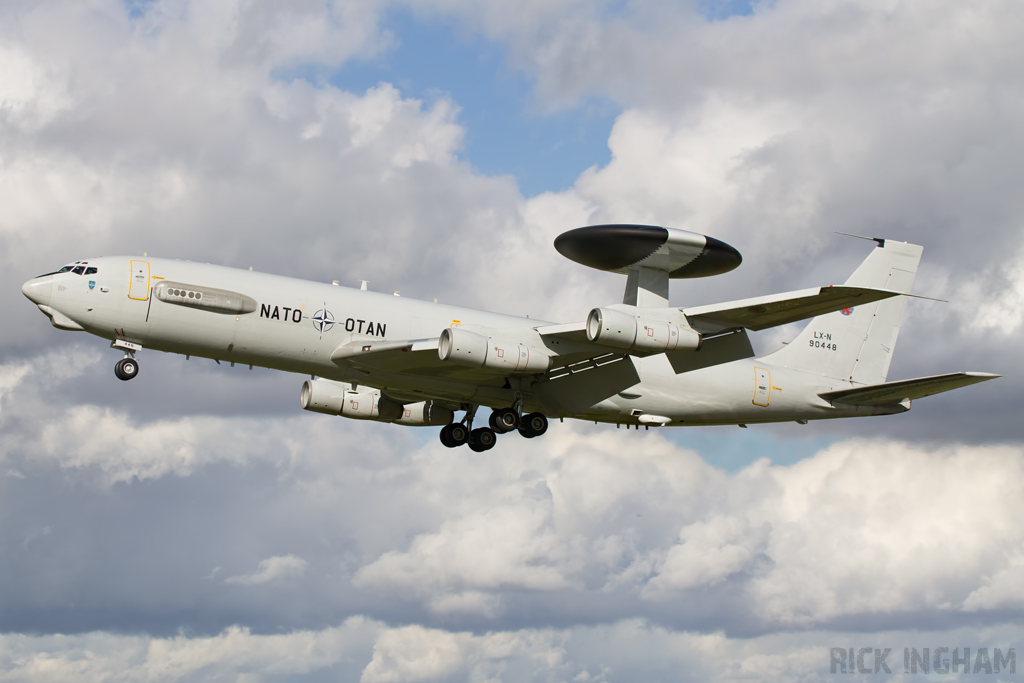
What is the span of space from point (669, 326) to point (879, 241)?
13.8m

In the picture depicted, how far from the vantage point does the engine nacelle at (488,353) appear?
31547 millimetres

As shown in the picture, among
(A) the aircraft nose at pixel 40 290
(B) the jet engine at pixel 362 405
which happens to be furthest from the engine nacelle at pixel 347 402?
(A) the aircraft nose at pixel 40 290

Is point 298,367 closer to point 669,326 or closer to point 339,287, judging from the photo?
point 339,287

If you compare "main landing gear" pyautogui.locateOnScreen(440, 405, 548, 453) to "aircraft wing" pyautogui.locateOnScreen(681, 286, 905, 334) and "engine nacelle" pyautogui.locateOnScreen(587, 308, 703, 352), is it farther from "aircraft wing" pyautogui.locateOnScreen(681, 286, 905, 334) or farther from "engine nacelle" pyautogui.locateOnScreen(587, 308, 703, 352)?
"aircraft wing" pyautogui.locateOnScreen(681, 286, 905, 334)

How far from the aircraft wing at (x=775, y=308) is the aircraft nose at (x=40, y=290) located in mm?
20050

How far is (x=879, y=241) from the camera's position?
40375 mm

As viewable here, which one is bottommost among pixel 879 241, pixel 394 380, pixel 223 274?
pixel 394 380

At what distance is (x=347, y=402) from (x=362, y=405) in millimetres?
646

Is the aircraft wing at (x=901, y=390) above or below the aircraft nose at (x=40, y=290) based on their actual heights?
below

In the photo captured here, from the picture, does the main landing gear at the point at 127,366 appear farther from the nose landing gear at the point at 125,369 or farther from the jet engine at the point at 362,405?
the jet engine at the point at 362,405

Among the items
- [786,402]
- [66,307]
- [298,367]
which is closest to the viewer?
[66,307]

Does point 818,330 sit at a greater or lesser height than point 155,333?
greater

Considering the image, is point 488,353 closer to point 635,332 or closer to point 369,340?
point 369,340

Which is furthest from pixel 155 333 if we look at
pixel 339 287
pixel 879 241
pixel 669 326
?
pixel 879 241
